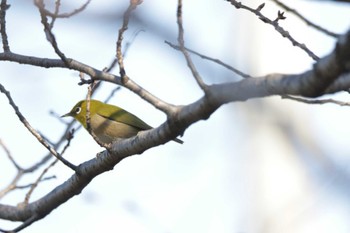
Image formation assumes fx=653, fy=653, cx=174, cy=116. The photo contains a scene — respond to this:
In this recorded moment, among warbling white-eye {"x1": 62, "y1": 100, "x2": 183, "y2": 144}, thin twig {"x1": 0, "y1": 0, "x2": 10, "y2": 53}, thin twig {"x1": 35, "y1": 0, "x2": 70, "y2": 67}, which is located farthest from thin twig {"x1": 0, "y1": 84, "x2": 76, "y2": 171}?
warbling white-eye {"x1": 62, "y1": 100, "x2": 183, "y2": 144}

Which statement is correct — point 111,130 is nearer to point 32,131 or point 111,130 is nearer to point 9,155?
point 9,155

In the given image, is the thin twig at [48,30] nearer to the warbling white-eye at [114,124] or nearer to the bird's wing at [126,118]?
the warbling white-eye at [114,124]

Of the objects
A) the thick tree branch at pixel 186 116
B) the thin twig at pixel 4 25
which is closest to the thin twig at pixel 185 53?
the thick tree branch at pixel 186 116

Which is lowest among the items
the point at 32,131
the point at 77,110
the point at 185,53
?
the point at 185,53

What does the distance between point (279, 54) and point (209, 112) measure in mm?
805

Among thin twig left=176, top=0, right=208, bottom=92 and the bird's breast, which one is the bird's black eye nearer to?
the bird's breast

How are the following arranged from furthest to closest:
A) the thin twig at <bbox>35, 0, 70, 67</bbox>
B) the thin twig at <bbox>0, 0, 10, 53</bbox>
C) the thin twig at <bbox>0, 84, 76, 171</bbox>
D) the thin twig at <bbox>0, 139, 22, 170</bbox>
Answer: the thin twig at <bbox>0, 139, 22, 170</bbox> < the thin twig at <bbox>0, 84, 76, 171</bbox> < the thin twig at <bbox>0, 0, 10, 53</bbox> < the thin twig at <bbox>35, 0, 70, 67</bbox>

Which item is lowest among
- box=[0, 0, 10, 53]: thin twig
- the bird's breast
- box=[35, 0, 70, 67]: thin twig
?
box=[35, 0, 70, 67]: thin twig

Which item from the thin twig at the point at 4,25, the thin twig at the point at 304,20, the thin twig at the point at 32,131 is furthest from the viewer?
the thin twig at the point at 32,131

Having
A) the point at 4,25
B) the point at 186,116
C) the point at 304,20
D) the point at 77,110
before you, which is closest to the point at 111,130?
the point at 77,110

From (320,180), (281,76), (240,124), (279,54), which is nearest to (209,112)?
(281,76)

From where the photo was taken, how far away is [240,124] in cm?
220

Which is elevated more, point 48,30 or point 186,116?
point 48,30

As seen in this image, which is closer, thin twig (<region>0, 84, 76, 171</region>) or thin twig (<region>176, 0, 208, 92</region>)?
thin twig (<region>176, 0, 208, 92</region>)
